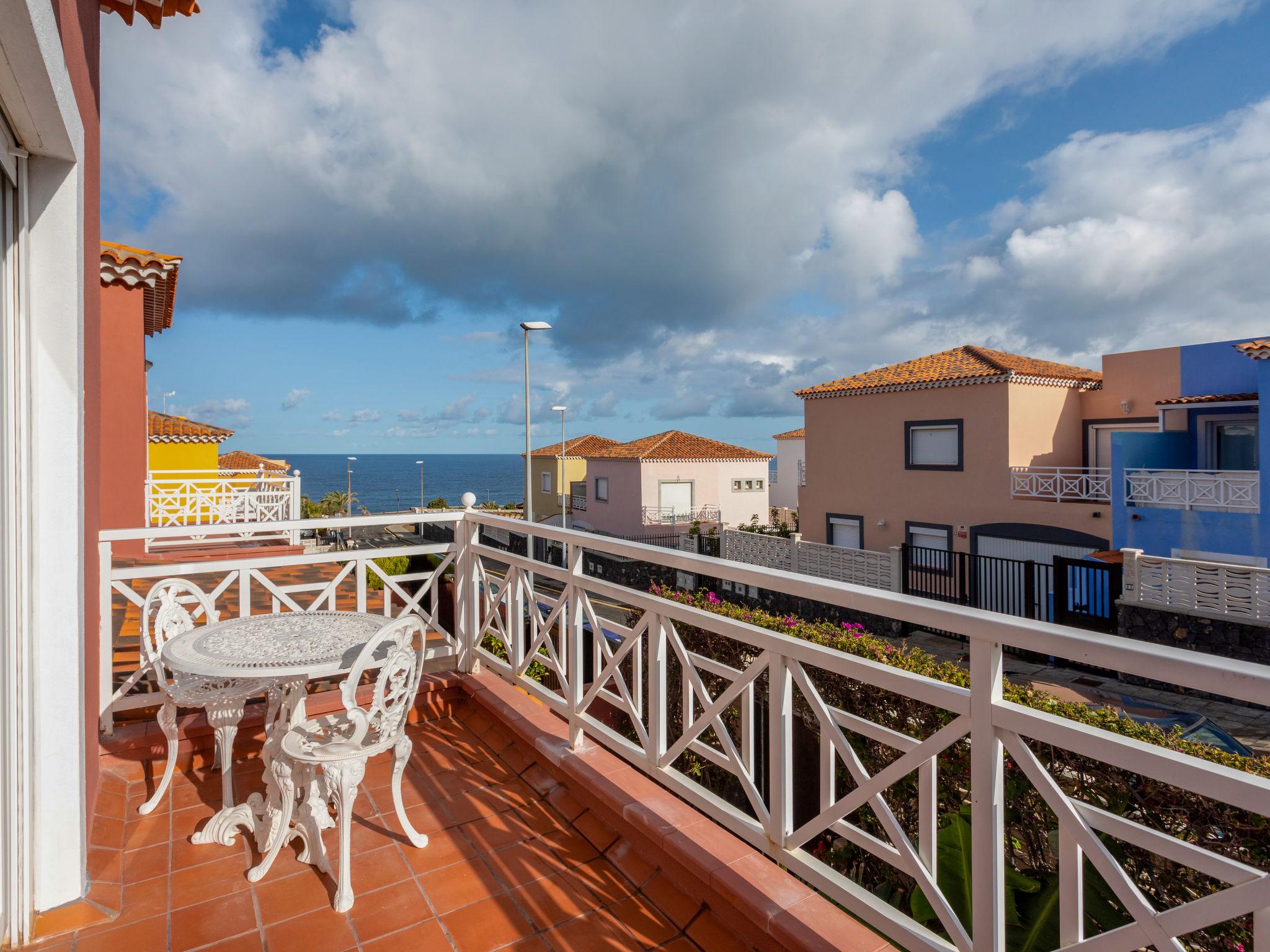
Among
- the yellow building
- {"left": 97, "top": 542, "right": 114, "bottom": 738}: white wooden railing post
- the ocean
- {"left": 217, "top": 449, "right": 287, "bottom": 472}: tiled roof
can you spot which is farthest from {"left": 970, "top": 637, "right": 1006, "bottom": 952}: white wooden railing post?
the ocean

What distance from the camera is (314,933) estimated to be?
196 centimetres

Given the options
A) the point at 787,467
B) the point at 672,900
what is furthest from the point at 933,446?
the point at 787,467

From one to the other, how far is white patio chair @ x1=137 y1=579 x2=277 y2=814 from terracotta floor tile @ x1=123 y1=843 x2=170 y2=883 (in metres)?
0.23

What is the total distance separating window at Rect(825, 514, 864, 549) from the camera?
18.7 meters

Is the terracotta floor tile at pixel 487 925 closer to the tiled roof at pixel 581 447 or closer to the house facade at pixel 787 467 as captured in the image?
the house facade at pixel 787 467

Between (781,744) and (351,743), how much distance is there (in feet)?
4.48

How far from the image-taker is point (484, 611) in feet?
12.6

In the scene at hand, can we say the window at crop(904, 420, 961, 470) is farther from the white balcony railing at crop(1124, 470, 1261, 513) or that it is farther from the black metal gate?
the black metal gate

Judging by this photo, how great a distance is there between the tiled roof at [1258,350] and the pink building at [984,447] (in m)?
3.49

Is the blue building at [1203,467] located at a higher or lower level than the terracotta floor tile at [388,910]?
higher

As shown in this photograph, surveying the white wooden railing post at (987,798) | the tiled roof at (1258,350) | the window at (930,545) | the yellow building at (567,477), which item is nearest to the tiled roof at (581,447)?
the yellow building at (567,477)

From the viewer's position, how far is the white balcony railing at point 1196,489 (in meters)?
12.4

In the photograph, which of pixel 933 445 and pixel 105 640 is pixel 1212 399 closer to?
pixel 933 445

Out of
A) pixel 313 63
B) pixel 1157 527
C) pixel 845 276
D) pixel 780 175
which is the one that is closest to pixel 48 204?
pixel 313 63
